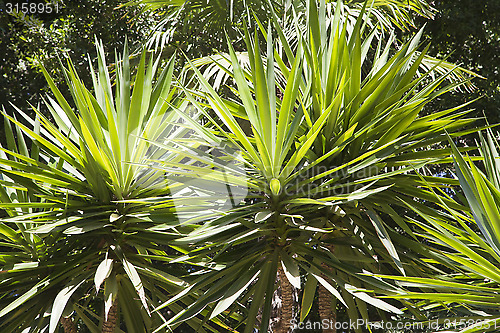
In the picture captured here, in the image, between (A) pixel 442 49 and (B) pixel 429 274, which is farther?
(A) pixel 442 49

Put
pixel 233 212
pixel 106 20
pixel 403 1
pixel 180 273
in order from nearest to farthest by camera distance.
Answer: pixel 233 212 → pixel 180 273 → pixel 403 1 → pixel 106 20

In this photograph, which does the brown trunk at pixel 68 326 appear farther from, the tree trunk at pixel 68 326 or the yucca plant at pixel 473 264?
the yucca plant at pixel 473 264

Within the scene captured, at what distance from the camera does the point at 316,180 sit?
2125 millimetres

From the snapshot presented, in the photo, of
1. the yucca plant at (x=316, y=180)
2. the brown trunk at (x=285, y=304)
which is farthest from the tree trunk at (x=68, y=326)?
the brown trunk at (x=285, y=304)

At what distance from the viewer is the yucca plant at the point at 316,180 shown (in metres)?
1.94

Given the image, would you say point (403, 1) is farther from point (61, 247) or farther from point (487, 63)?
point (61, 247)

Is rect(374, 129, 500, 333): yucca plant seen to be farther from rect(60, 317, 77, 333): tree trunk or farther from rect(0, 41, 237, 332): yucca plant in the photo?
rect(60, 317, 77, 333): tree trunk

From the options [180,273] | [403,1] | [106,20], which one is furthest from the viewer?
[106,20]

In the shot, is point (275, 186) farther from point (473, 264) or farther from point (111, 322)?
point (111, 322)

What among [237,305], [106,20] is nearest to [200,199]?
[237,305]

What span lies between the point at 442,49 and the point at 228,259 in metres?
5.70

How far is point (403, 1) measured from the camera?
4.73m

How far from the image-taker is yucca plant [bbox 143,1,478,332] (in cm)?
194

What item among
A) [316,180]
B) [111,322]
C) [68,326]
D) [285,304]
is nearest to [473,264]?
[316,180]
